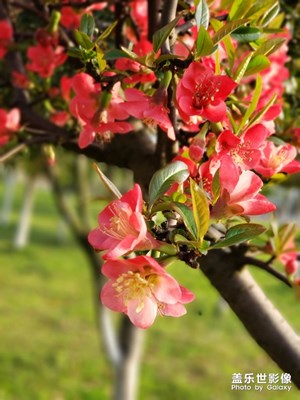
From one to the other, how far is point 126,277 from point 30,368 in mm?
6541

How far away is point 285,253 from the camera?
55.1 inches

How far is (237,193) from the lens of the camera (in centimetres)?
83

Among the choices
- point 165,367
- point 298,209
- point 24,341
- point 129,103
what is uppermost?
point 129,103

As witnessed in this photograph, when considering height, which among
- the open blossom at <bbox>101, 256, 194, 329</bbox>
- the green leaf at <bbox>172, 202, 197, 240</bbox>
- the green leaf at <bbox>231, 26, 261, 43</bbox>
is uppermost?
the green leaf at <bbox>231, 26, 261, 43</bbox>

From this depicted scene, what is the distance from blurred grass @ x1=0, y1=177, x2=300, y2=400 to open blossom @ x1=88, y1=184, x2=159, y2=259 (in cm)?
489

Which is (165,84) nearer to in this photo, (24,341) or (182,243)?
(182,243)

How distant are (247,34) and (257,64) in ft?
0.29

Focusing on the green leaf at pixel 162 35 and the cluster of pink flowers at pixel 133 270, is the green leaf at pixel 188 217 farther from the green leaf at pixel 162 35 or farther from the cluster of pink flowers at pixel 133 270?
the green leaf at pixel 162 35

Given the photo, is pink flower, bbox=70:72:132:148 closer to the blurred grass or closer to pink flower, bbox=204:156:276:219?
pink flower, bbox=204:156:276:219

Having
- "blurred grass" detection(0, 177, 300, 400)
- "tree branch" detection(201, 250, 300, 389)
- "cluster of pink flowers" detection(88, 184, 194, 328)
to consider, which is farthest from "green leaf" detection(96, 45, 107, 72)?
"blurred grass" detection(0, 177, 300, 400)

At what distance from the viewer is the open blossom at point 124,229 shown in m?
0.74

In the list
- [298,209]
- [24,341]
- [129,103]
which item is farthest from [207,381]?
[298,209]

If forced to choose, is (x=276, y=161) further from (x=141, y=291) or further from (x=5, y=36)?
(x=5, y=36)

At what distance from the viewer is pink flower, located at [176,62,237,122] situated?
2.80 feet
